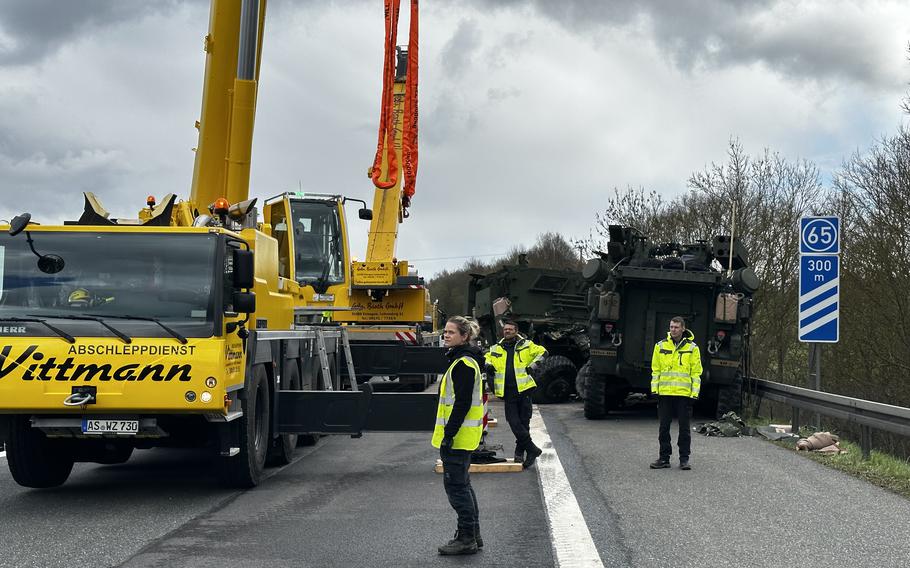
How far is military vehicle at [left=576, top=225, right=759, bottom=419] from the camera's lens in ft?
54.4

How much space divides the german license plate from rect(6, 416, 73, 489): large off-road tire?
924mm

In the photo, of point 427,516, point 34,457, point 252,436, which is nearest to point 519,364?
point 252,436

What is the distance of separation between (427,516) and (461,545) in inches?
60.1

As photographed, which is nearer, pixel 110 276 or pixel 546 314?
pixel 110 276

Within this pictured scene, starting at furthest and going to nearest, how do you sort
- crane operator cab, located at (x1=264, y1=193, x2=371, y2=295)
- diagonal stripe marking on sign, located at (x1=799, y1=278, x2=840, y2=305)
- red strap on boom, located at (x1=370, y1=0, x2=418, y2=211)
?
red strap on boom, located at (x1=370, y1=0, x2=418, y2=211) → crane operator cab, located at (x1=264, y1=193, x2=371, y2=295) → diagonal stripe marking on sign, located at (x1=799, y1=278, x2=840, y2=305)

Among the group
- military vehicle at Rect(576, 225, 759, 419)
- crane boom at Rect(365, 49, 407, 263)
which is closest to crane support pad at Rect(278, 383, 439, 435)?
military vehicle at Rect(576, 225, 759, 419)

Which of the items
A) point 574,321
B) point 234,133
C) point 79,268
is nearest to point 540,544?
point 79,268

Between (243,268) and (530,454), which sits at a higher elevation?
(243,268)

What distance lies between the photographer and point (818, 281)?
1418 cm

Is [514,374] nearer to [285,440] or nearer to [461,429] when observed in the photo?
[285,440]

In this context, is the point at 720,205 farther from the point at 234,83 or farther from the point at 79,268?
the point at 79,268

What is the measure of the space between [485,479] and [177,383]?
11.0 ft

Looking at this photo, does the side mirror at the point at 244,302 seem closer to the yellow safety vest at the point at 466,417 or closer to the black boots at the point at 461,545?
the yellow safety vest at the point at 466,417

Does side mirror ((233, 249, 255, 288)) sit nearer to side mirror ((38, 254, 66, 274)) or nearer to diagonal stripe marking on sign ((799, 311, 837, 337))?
side mirror ((38, 254, 66, 274))
